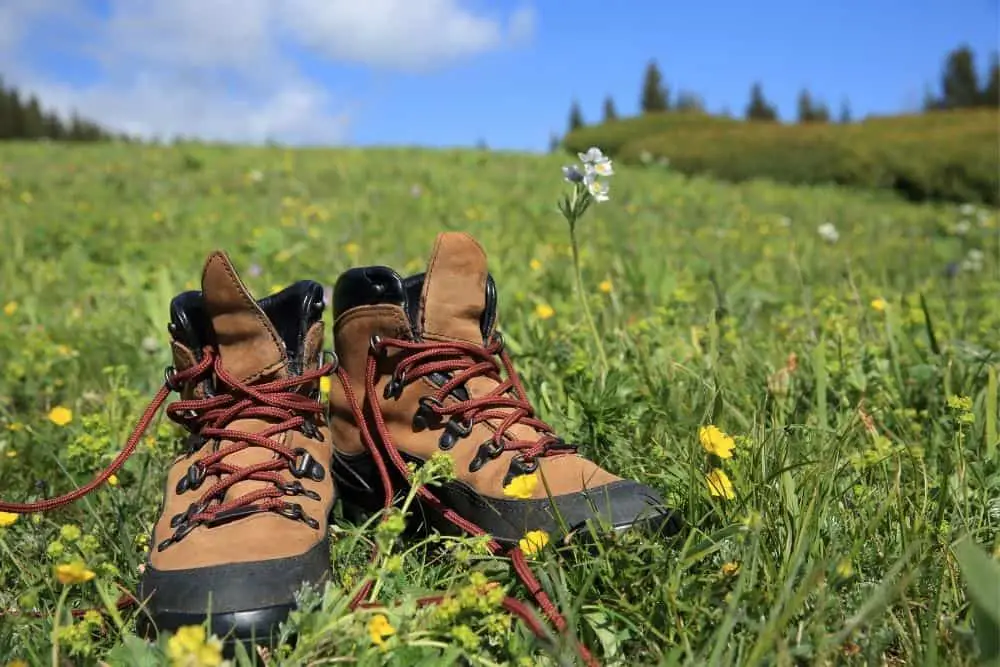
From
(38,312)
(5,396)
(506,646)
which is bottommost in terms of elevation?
(506,646)

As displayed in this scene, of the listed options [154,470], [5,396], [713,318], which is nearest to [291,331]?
[154,470]

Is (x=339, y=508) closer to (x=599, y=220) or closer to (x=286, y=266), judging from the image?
(x=286, y=266)

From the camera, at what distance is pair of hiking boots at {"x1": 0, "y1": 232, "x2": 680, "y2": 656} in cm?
140

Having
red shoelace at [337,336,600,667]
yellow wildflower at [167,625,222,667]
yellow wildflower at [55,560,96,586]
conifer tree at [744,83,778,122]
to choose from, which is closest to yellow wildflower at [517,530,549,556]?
red shoelace at [337,336,600,667]

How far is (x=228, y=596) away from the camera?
1261 millimetres

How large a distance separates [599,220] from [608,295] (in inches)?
113

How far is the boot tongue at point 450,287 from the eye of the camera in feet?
5.71

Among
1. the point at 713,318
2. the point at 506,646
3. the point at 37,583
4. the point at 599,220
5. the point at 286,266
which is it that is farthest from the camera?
the point at 599,220

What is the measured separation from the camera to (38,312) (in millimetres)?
3594

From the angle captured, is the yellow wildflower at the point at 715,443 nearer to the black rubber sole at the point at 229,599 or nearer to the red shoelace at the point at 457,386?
the red shoelace at the point at 457,386

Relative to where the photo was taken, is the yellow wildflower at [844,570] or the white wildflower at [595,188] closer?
the yellow wildflower at [844,570]

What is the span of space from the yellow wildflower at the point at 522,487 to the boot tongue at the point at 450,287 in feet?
1.31

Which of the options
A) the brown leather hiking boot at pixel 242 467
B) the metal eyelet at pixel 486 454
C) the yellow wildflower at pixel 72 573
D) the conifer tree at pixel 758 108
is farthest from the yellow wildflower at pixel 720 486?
the conifer tree at pixel 758 108

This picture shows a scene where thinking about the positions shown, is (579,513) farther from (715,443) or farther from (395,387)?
(395,387)
